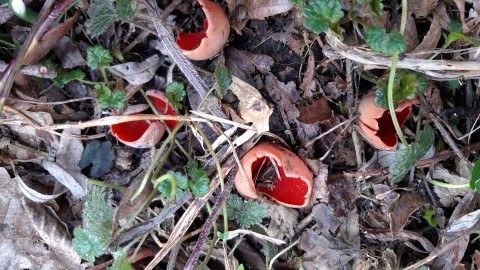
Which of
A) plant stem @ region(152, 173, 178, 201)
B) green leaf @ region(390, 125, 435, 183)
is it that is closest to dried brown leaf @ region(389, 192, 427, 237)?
green leaf @ region(390, 125, 435, 183)

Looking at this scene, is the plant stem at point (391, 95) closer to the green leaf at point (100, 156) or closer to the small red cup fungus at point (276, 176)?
the small red cup fungus at point (276, 176)

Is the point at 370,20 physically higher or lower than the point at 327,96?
higher

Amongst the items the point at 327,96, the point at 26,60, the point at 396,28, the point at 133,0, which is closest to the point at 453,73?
the point at 396,28

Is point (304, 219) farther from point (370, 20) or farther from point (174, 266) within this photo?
point (370, 20)

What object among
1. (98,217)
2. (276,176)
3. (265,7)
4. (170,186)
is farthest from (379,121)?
(98,217)

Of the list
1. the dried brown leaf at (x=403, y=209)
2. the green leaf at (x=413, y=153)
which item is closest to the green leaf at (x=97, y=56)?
the green leaf at (x=413, y=153)
